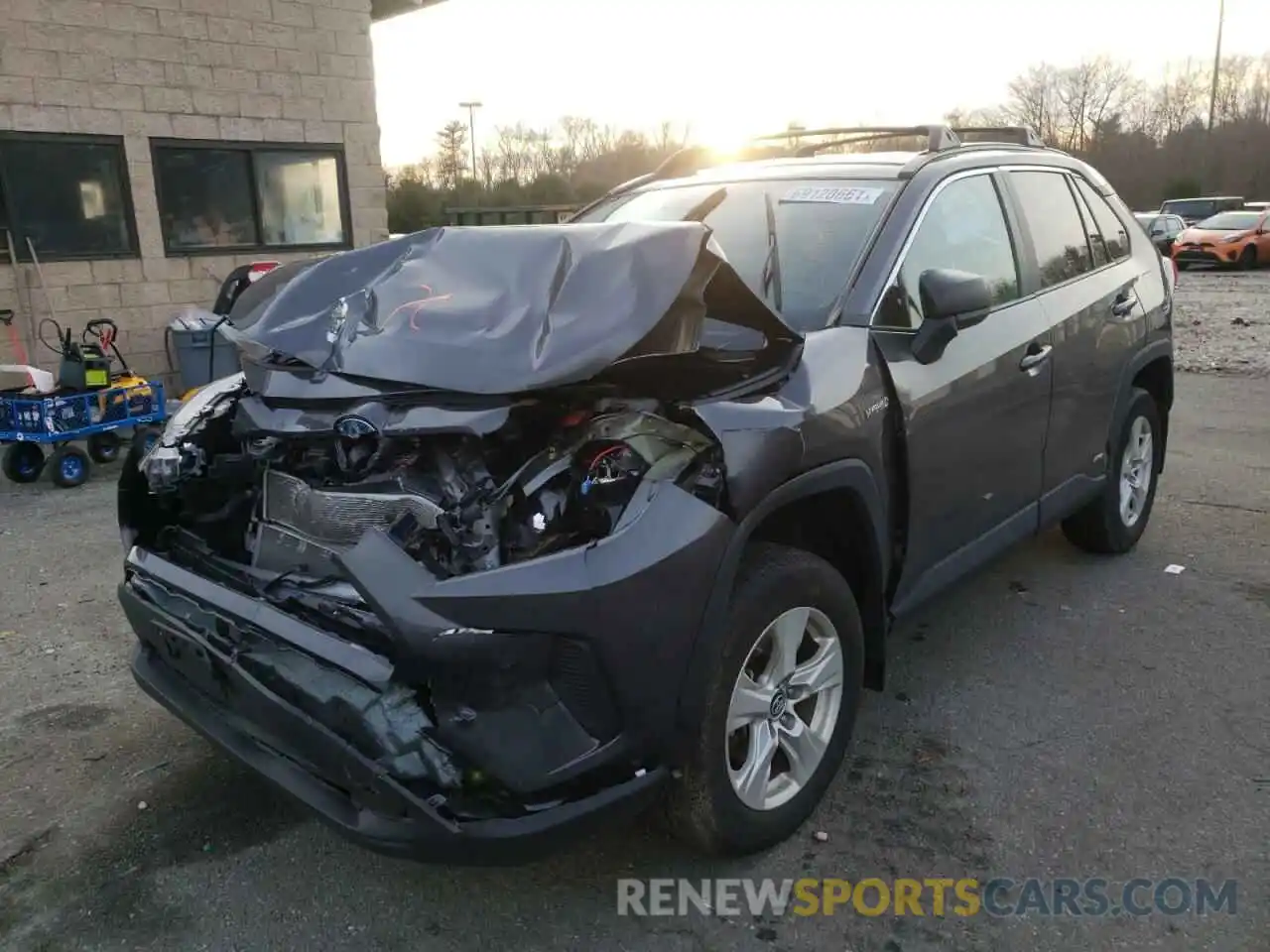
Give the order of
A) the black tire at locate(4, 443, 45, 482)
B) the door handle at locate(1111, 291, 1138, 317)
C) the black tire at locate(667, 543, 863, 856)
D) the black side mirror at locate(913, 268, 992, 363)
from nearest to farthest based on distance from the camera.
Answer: the black tire at locate(667, 543, 863, 856), the black side mirror at locate(913, 268, 992, 363), the door handle at locate(1111, 291, 1138, 317), the black tire at locate(4, 443, 45, 482)

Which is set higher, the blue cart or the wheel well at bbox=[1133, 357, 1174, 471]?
the wheel well at bbox=[1133, 357, 1174, 471]

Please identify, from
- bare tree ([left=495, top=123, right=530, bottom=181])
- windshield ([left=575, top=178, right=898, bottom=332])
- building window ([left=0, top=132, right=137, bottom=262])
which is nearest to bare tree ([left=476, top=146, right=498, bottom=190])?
bare tree ([left=495, top=123, right=530, bottom=181])

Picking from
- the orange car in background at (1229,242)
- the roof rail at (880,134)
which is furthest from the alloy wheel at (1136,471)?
the orange car in background at (1229,242)

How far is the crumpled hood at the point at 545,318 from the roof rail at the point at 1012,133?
2440mm

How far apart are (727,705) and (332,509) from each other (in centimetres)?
121

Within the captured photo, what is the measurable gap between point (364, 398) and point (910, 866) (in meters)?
2.01

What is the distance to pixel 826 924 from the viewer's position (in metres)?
2.63

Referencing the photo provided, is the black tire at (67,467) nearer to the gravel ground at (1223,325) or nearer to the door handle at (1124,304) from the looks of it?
the door handle at (1124,304)

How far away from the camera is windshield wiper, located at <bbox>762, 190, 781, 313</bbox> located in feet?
11.1

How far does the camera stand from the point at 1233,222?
24.8m

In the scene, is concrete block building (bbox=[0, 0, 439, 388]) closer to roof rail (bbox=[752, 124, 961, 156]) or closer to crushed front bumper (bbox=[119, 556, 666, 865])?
roof rail (bbox=[752, 124, 961, 156])

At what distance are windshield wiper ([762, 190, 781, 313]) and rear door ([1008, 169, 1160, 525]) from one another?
3.80 feet

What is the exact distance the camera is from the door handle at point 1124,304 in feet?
14.9

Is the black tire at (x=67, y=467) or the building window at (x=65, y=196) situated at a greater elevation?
the building window at (x=65, y=196)
